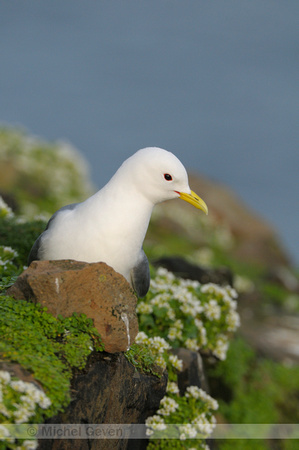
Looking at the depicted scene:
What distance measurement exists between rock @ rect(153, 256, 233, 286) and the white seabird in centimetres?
473

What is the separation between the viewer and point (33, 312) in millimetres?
4402

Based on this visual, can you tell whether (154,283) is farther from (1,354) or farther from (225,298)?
(1,354)

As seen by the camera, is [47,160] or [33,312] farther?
[47,160]

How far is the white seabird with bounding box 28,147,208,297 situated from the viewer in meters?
4.89

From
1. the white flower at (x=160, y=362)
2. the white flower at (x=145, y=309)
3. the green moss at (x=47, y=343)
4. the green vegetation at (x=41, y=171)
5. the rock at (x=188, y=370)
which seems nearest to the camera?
the green moss at (x=47, y=343)

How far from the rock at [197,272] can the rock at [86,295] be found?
5.27m

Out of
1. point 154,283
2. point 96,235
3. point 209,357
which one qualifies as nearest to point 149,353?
point 96,235

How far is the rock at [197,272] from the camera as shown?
9.77m

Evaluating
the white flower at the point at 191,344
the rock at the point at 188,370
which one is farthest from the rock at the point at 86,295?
the white flower at the point at 191,344

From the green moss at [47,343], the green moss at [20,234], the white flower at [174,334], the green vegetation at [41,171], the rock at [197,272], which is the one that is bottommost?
the green moss at [47,343]

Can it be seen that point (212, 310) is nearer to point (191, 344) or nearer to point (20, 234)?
point (191, 344)

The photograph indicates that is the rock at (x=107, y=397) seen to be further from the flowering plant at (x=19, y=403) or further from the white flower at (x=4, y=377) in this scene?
the white flower at (x=4, y=377)

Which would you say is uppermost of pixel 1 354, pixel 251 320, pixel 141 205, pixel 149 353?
pixel 251 320

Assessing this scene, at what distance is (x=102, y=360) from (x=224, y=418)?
207 inches
